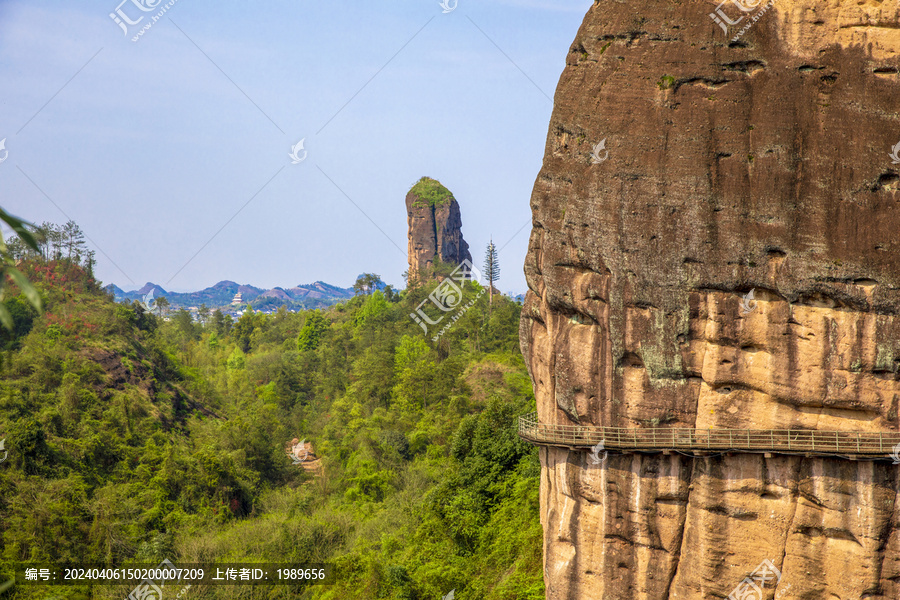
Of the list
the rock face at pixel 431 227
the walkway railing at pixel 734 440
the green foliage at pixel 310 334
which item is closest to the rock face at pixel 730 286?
the walkway railing at pixel 734 440

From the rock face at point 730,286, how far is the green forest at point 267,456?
6.76m

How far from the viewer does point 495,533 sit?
28375 mm

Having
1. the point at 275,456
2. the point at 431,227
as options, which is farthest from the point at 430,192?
the point at 275,456

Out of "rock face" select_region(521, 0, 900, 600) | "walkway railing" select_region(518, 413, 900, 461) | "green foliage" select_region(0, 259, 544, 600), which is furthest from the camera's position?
"green foliage" select_region(0, 259, 544, 600)

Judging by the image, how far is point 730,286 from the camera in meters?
17.5

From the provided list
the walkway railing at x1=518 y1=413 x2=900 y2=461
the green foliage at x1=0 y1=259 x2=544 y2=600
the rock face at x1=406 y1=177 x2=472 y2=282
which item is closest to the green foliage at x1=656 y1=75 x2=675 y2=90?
the walkway railing at x1=518 y1=413 x2=900 y2=461

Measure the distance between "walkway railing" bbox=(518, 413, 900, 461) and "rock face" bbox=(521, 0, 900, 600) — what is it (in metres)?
0.19

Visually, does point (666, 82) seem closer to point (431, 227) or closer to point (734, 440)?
point (734, 440)

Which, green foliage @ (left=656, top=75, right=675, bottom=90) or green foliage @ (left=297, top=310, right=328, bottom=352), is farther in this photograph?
green foliage @ (left=297, top=310, right=328, bottom=352)

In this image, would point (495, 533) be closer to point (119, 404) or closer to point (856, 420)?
point (856, 420)

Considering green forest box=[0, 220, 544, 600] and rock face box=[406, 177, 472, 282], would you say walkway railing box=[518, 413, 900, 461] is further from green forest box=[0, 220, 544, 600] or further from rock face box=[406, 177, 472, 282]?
rock face box=[406, 177, 472, 282]

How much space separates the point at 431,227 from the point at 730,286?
72242 mm

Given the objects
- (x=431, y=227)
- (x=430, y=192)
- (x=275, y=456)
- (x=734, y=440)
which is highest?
(x=430, y=192)

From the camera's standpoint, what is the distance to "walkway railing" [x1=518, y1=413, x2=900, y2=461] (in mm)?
16531
